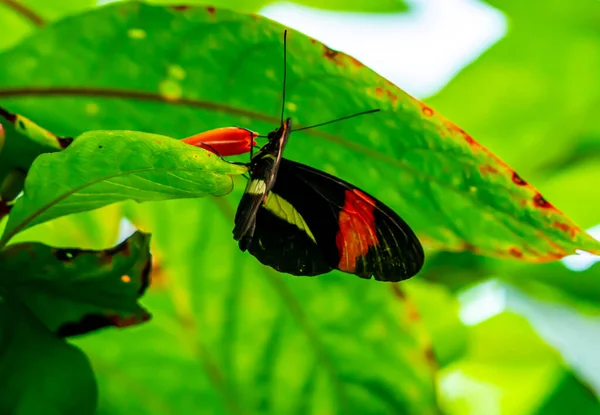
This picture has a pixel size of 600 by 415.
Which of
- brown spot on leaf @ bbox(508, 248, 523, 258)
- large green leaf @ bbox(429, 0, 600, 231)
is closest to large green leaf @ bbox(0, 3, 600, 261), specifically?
brown spot on leaf @ bbox(508, 248, 523, 258)

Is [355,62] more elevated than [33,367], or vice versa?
[355,62]

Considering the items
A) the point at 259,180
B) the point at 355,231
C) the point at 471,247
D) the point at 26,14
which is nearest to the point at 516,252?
the point at 471,247

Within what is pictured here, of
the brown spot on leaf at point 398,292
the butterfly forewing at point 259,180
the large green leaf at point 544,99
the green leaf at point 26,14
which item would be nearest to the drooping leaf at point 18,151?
the butterfly forewing at point 259,180

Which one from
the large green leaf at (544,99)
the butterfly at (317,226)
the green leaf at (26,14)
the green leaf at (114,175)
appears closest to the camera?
the green leaf at (114,175)

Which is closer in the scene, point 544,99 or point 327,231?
point 327,231

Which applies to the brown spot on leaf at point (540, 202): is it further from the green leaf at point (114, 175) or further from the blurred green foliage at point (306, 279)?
the green leaf at point (114, 175)

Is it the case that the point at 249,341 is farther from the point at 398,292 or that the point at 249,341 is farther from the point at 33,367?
the point at 33,367

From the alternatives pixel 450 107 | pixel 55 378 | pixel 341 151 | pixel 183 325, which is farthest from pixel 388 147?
pixel 450 107

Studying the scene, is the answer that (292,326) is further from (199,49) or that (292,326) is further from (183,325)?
(199,49)
